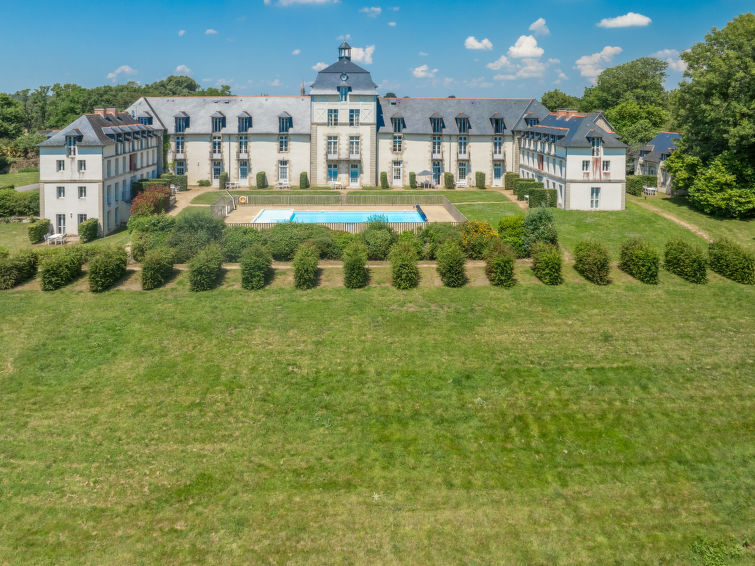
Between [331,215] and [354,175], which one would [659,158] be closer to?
[354,175]

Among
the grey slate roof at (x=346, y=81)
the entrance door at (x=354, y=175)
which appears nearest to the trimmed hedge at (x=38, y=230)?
the grey slate roof at (x=346, y=81)

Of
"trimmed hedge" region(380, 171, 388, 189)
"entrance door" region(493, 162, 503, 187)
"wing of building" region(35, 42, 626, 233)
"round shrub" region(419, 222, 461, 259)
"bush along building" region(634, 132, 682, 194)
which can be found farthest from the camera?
"entrance door" region(493, 162, 503, 187)

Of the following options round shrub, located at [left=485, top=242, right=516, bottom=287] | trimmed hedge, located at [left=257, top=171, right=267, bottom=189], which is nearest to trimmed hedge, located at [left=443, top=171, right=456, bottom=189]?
trimmed hedge, located at [left=257, top=171, right=267, bottom=189]

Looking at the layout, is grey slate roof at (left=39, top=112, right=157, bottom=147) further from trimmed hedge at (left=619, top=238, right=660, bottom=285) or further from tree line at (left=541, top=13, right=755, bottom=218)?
tree line at (left=541, top=13, right=755, bottom=218)

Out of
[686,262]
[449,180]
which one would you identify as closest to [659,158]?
[449,180]

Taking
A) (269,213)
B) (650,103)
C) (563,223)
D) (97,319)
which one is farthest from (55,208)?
(650,103)

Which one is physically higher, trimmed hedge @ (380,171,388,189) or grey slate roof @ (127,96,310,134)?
grey slate roof @ (127,96,310,134)

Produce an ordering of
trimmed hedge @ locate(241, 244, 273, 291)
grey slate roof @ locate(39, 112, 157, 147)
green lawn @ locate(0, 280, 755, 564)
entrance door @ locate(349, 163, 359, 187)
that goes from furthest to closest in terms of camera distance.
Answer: entrance door @ locate(349, 163, 359, 187) → grey slate roof @ locate(39, 112, 157, 147) → trimmed hedge @ locate(241, 244, 273, 291) → green lawn @ locate(0, 280, 755, 564)

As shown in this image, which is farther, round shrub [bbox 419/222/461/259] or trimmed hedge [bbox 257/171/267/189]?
trimmed hedge [bbox 257/171/267/189]
